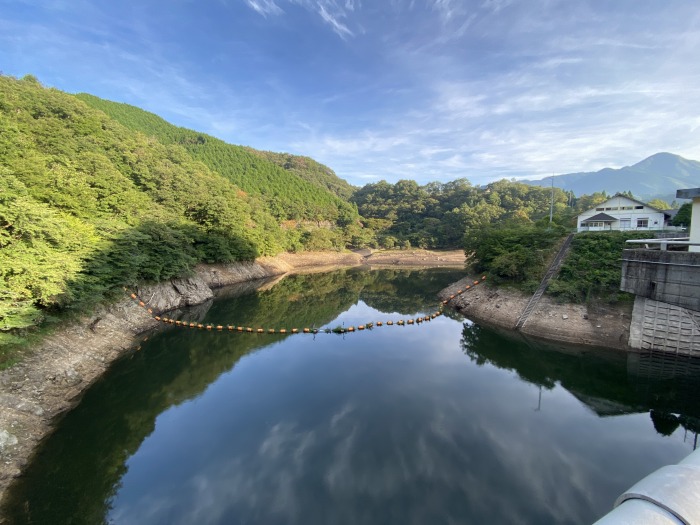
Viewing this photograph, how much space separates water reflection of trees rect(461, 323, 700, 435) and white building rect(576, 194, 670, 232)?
18182mm

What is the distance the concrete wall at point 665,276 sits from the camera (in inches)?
354

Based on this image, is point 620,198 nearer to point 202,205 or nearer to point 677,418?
point 677,418

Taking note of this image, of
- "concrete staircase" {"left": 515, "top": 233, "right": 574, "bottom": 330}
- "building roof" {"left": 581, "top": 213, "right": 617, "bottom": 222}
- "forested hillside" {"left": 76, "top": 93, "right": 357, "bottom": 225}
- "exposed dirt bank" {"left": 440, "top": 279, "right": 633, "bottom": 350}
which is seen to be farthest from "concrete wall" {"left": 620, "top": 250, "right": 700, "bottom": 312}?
"forested hillside" {"left": 76, "top": 93, "right": 357, "bottom": 225}

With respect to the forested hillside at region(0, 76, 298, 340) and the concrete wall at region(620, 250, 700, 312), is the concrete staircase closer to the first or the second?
the concrete wall at region(620, 250, 700, 312)

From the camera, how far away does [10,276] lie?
1120 cm

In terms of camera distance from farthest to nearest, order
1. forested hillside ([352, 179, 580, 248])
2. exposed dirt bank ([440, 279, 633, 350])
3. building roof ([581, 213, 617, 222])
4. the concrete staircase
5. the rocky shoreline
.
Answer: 1. forested hillside ([352, 179, 580, 248])
2. building roof ([581, 213, 617, 222])
3. the concrete staircase
4. exposed dirt bank ([440, 279, 633, 350])
5. the rocky shoreline

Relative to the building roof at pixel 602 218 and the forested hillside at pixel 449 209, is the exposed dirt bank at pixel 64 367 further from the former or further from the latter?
the forested hillside at pixel 449 209

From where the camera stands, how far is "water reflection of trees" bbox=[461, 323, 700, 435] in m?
12.1

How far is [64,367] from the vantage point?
1276 cm

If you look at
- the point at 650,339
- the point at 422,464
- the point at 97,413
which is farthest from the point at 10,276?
the point at 650,339

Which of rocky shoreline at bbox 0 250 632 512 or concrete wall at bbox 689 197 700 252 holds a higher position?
concrete wall at bbox 689 197 700 252

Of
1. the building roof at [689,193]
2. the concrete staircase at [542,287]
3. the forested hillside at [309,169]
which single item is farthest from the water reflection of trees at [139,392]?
the forested hillside at [309,169]

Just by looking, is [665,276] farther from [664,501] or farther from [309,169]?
[309,169]

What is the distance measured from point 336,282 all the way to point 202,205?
1809 cm
